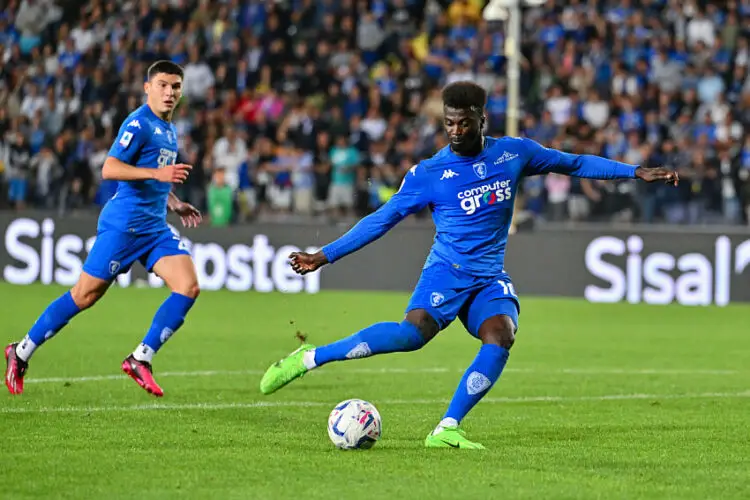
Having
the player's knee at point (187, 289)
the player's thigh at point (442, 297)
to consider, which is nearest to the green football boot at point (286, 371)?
the player's thigh at point (442, 297)

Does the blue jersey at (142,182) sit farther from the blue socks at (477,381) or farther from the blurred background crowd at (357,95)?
the blurred background crowd at (357,95)

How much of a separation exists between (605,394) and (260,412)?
2.76 m

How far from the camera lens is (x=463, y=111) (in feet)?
24.7

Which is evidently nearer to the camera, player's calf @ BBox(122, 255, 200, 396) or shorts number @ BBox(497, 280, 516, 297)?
shorts number @ BBox(497, 280, 516, 297)

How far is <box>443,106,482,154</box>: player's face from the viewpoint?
7.54 metres

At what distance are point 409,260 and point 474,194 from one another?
12575 millimetres

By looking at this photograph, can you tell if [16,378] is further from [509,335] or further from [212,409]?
[509,335]

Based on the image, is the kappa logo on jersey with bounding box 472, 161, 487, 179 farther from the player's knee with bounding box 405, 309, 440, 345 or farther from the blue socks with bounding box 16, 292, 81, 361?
the blue socks with bounding box 16, 292, 81, 361

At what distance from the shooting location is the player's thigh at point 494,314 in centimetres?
761

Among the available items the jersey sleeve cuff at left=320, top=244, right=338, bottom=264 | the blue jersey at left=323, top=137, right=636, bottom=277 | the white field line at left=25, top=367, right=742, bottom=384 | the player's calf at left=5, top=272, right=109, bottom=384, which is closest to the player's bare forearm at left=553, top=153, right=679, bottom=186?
the blue jersey at left=323, top=137, right=636, bottom=277

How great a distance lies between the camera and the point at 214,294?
66.3 feet

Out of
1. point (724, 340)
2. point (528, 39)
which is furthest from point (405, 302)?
point (528, 39)

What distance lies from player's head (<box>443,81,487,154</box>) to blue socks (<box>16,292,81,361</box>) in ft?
11.3

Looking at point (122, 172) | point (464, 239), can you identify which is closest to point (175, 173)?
point (122, 172)
